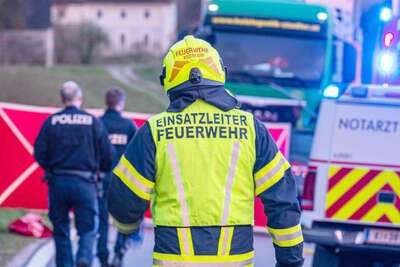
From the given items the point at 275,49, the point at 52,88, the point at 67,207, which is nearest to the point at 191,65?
the point at 67,207

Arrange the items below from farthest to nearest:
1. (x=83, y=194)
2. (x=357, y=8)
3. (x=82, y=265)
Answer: (x=357, y=8), (x=83, y=194), (x=82, y=265)

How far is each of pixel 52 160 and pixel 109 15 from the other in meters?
81.8

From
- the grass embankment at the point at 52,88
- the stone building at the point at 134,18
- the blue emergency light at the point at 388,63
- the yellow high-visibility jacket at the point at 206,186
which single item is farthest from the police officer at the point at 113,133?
A: the stone building at the point at 134,18

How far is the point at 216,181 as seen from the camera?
4.52m

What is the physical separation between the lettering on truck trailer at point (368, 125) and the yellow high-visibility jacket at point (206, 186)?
3.27 m

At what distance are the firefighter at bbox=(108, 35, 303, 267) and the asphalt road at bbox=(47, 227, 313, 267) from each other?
17.2ft

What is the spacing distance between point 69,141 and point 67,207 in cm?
62

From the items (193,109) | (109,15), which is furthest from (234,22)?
(109,15)

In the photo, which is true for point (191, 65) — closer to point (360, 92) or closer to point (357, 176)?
point (360, 92)

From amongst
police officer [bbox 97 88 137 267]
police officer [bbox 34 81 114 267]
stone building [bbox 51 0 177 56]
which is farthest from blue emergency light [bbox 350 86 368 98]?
stone building [bbox 51 0 177 56]

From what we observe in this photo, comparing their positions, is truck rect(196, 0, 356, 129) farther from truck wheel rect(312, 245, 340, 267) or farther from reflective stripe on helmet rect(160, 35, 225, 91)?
reflective stripe on helmet rect(160, 35, 225, 91)

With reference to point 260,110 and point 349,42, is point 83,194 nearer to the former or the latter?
point 260,110

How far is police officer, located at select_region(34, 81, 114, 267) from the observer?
8.42 meters

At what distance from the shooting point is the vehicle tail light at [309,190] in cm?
798
